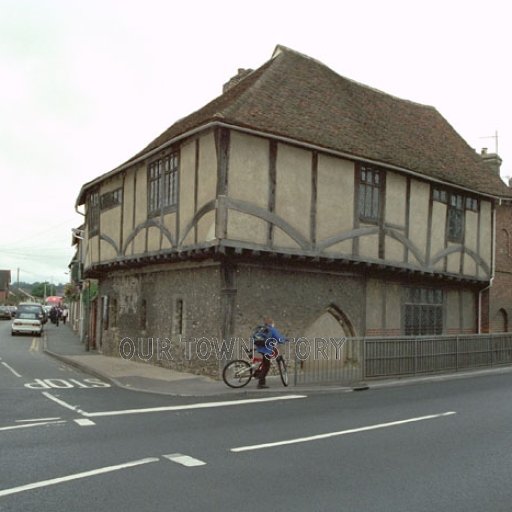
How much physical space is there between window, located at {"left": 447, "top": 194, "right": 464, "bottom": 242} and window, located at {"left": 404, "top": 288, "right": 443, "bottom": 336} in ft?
6.70

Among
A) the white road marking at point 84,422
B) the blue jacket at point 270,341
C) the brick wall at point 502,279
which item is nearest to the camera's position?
the white road marking at point 84,422

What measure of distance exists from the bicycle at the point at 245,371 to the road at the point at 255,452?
3.51 feet

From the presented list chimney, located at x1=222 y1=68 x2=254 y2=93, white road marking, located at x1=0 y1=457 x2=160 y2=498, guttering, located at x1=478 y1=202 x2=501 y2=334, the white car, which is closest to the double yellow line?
the white car

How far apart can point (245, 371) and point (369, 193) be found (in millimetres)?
7167

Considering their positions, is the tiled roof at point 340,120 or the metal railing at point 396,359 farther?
the tiled roof at point 340,120

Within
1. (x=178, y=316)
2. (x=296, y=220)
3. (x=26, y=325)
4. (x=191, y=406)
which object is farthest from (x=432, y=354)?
(x=26, y=325)

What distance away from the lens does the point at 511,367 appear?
746 inches

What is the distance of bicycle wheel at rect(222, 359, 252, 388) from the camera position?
538 inches

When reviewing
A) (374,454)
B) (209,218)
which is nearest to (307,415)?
(374,454)

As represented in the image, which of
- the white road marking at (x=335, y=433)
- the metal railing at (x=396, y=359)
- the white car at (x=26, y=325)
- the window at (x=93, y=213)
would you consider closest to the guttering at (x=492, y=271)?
the metal railing at (x=396, y=359)

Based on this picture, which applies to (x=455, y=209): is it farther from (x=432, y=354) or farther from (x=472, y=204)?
(x=432, y=354)

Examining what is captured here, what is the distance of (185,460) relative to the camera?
6746 mm

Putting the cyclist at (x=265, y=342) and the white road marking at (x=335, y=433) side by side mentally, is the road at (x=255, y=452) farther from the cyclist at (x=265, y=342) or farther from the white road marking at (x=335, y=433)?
the cyclist at (x=265, y=342)

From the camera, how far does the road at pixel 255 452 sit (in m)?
5.40
